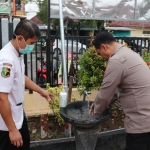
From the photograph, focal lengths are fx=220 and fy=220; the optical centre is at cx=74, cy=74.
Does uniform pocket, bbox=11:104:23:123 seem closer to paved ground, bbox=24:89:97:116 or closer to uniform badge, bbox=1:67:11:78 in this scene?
uniform badge, bbox=1:67:11:78

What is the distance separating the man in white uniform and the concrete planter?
1.01m

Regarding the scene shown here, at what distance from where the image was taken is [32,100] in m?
Result: 4.68

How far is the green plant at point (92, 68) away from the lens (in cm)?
378

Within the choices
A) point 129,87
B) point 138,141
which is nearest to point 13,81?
point 129,87

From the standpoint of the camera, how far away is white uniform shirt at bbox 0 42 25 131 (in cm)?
199

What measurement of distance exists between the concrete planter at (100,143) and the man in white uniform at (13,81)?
1.01m

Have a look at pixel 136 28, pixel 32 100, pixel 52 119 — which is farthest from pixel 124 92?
pixel 136 28

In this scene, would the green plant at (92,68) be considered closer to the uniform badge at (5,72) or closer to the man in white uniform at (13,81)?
the man in white uniform at (13,81)

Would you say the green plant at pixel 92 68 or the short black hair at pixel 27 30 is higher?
the short black hair at pixel 27 30

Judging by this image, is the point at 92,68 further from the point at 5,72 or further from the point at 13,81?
the point at 5,72

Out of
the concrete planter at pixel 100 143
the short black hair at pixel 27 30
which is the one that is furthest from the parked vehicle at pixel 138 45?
the short black hair at pixel 27 30

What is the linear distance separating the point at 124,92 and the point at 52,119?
2.25 metres

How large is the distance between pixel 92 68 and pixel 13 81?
190cm

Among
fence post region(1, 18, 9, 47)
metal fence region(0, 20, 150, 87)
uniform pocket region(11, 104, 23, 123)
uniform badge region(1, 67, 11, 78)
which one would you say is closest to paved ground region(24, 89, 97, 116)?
metal fence region(0, 20, 150, 87)
